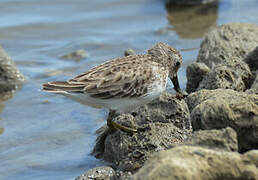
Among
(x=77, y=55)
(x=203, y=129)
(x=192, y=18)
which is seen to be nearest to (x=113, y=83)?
(x=203, y=129)

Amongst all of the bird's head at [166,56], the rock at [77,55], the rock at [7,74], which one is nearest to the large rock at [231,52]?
the bird's head at [166,56]

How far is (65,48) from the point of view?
1352 centimetres

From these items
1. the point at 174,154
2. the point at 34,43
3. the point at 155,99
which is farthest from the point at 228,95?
the point at 34,43

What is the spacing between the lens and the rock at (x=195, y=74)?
30.1ft

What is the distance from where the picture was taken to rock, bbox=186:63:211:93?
9.16 metres

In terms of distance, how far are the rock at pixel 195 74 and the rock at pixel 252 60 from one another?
30.8 inches

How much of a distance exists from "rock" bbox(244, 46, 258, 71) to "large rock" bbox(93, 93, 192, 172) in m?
2.35

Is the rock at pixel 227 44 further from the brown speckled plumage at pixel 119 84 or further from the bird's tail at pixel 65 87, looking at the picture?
the bird's tail at pixel 65 87

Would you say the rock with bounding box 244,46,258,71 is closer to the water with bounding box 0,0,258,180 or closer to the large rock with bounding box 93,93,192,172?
the water with bounding box 0,0,258,180

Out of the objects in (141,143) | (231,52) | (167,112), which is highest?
(231,52)

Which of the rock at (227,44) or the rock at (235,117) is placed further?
the rock at (227,44)

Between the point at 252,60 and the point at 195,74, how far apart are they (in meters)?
1.10

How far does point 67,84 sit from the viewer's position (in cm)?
702

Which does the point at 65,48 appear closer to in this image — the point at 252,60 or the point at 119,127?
the point at 252,60
